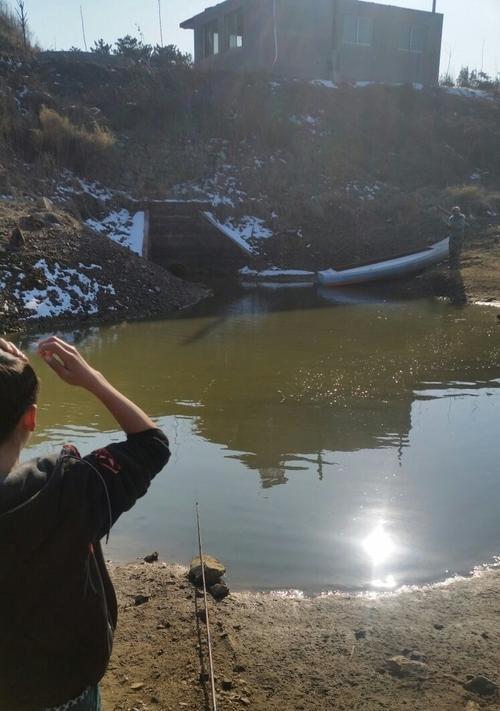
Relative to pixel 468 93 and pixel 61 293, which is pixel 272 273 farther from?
pixel 468 93

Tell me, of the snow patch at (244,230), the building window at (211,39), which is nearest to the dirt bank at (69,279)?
the snow patch at (244,230)

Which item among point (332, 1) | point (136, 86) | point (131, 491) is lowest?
point (131, 491)

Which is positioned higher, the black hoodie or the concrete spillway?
the black hoodie

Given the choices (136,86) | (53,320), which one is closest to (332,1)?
(136,86)

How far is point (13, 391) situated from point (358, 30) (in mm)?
38221

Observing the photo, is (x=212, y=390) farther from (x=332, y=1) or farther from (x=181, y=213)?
(x=332, y=1)

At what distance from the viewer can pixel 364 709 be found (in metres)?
2.91

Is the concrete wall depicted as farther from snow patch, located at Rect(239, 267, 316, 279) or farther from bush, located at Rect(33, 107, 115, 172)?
snow patch, located at Rect(239, 267, 316, 279)

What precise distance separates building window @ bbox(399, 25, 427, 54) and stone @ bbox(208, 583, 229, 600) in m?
38.0

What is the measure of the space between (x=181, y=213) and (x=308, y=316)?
843 centimetres

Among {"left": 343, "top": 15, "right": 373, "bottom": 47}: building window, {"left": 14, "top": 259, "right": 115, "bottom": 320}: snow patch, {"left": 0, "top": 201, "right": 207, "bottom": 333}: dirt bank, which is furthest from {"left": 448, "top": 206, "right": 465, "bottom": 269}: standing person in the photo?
{"left": 343, "top": 15, "right": 373, "bottom": 47}: building window

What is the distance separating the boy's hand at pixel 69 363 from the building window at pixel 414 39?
39312mm

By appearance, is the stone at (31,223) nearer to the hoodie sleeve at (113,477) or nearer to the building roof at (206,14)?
the hoodie sleeve at (113,477)

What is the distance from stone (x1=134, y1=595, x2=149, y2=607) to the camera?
149 inches
